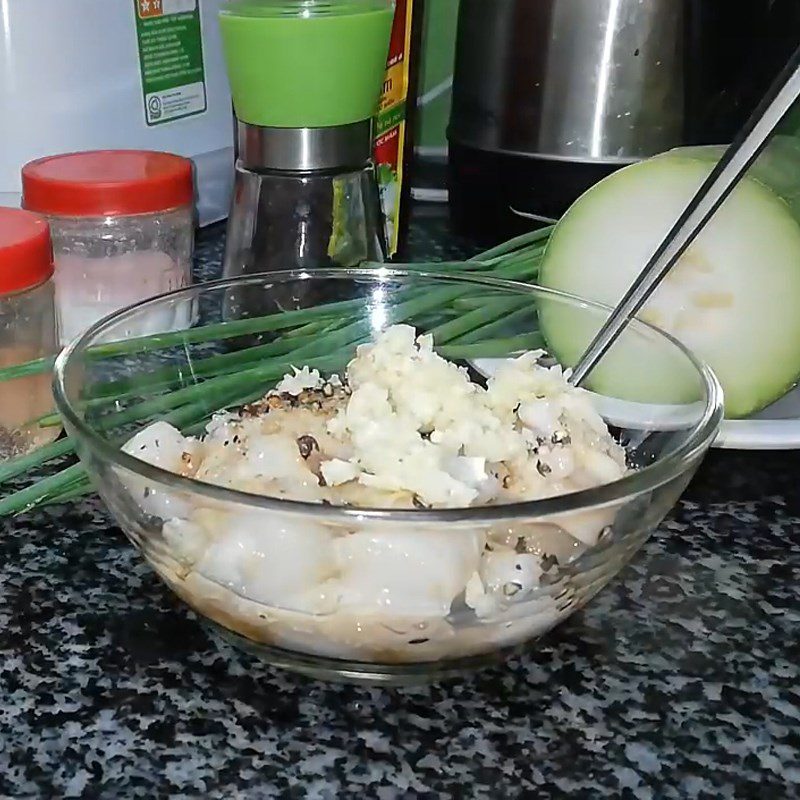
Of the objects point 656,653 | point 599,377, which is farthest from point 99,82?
point 656,653

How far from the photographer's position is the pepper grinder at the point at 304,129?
74 cm

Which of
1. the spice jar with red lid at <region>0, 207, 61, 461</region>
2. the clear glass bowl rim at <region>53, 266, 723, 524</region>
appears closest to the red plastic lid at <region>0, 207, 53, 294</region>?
the spice jar with red lid at <region>0, 207, 61, 461</region>

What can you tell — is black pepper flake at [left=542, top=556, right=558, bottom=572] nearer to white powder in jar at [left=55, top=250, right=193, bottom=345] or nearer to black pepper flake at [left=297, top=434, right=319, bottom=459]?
black pepper flake at [left=297, top=434, right=319, bottom=459]

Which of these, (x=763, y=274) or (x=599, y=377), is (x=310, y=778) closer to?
(x=599, y=377)

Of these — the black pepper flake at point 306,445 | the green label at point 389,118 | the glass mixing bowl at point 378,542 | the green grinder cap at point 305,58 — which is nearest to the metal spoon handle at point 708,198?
the glass mixing bowl at point 378,542

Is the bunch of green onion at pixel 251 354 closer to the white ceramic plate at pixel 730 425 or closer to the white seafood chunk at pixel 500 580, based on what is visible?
the white ceramic plate at pixel 730 425

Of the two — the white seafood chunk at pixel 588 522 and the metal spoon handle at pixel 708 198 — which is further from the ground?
the metal spoon handle at pixel 708 198

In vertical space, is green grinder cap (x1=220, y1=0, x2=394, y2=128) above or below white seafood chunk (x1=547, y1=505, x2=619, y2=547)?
above

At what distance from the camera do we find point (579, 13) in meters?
0.89

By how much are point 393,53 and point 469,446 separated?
54cm

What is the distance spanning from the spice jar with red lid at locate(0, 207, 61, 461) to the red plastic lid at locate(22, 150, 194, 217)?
8cm

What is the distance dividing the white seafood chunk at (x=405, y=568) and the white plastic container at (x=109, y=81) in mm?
549

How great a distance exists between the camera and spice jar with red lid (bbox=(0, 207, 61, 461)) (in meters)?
0.60

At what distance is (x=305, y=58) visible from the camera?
2.42 ft
